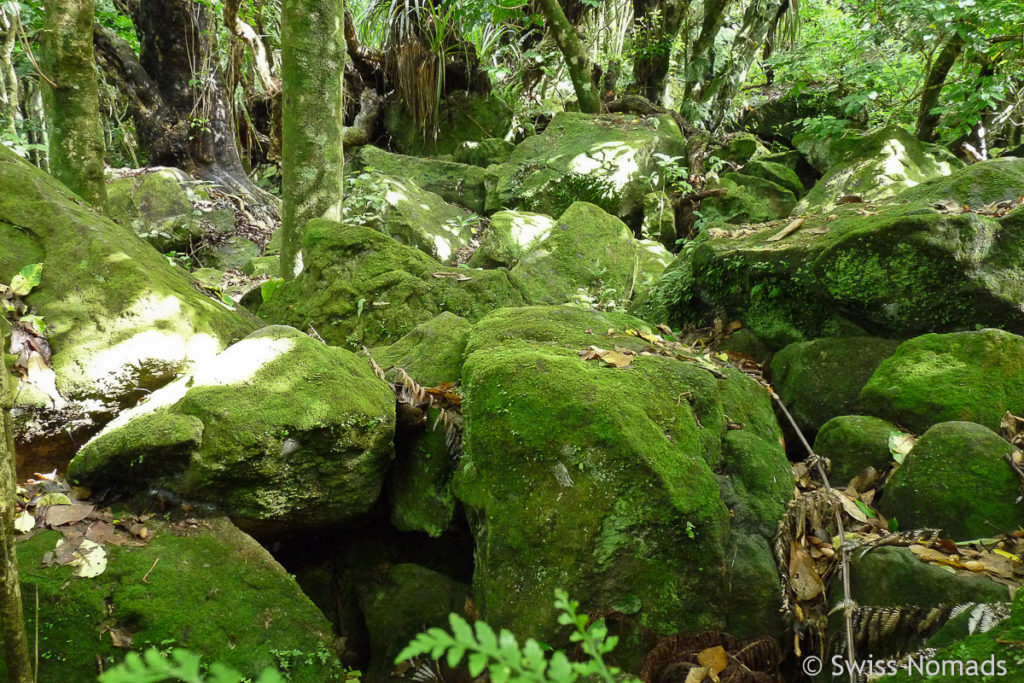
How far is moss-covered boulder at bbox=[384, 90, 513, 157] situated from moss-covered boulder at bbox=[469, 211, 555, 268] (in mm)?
4375

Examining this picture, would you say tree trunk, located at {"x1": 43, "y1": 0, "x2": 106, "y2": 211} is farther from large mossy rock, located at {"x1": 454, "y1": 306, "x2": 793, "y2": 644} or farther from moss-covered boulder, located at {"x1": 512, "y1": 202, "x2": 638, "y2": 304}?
large mossy rock, located at {"x1": 454, "y1": 306, "x2": 793, "y2": 644}

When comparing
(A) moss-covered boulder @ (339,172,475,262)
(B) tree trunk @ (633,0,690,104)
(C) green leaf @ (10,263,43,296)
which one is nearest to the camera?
(C) green leaf @ (10,263,43,296)


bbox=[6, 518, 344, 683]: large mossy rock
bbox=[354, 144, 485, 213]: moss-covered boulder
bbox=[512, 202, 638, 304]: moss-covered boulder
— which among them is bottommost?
bbox=[6, 518, 344, 683]: large mossy rock

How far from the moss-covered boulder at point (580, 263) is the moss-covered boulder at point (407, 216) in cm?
137

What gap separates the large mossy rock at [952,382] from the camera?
3.00 m

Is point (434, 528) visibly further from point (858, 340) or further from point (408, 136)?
point (408, 136)

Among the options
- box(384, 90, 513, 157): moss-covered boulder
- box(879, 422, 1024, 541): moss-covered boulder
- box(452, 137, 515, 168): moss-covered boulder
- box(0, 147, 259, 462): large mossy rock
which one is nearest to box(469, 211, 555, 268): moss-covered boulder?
box(0, 147, 259, 462): large mossy rock

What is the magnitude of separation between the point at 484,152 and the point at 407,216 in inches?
132

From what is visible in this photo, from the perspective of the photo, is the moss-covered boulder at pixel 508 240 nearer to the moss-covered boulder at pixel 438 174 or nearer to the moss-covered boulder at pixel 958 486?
the moss-covered boulder at pixel 438 174

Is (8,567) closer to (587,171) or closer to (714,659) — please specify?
(714,659)

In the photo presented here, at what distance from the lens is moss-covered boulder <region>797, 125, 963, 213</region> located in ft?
20.2

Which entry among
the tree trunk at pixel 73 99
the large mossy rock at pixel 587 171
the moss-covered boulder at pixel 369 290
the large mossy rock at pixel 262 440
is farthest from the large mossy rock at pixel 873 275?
the tree trunk at pixel 73 99
